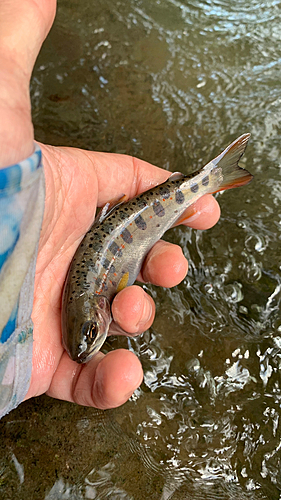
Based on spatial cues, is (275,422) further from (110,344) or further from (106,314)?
(106,314)

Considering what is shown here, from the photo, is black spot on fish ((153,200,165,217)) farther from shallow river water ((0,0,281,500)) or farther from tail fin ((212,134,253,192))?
shallow river water ((0,0,281,500))

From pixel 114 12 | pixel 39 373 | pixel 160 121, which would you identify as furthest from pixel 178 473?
pixel 114 12

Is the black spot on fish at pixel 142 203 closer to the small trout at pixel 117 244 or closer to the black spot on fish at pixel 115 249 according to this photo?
the small trout at pixel 117 244

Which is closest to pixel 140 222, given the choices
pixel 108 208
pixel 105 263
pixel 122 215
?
pixel 122 215

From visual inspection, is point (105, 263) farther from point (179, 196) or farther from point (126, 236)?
point (179, 196)

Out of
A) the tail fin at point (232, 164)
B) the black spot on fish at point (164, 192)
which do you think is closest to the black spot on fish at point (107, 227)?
the black spot on fish at point (164, 192)

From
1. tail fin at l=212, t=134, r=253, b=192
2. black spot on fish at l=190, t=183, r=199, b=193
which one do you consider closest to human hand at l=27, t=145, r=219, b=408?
black spot on fish at l=190, t=183, r=199, b=193
